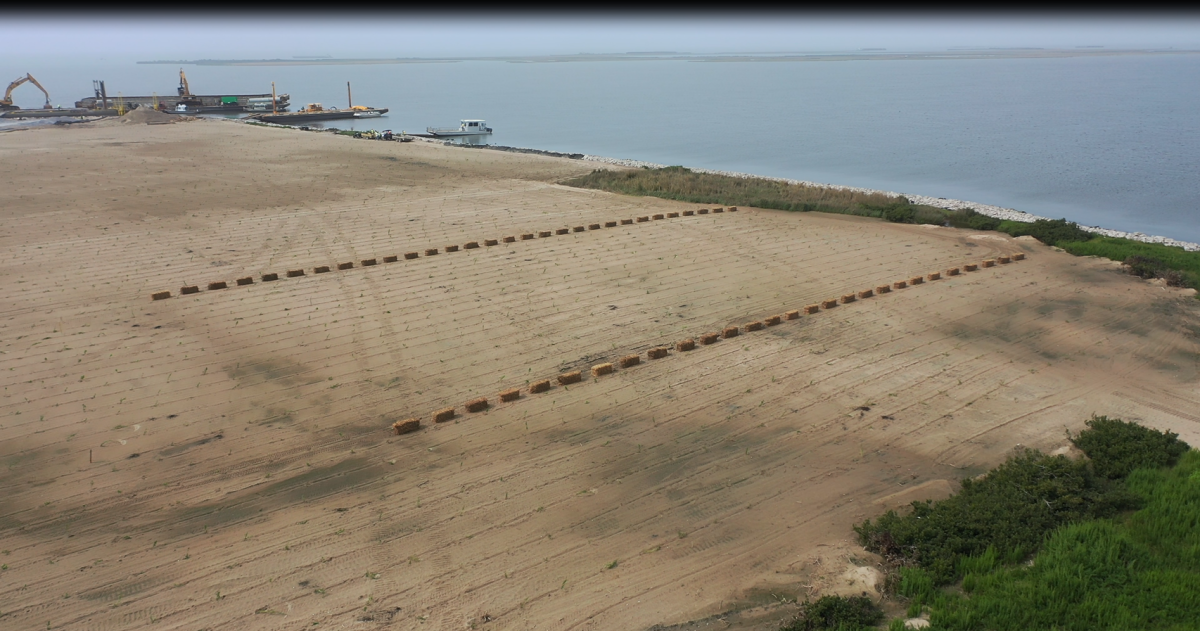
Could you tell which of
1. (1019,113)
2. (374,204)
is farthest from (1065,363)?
(1019,113)

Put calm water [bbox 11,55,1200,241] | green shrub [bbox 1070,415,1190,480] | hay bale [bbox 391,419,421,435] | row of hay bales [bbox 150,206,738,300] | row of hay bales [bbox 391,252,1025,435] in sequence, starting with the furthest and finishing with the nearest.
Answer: calm water [bbox 11,55,1200,241]
row of hay bales [bbox 150,206,738,300]
row of hay bales [bbox 391,252,1025,435]
hay bale [bbox 391,419,421,435]
green shrub [bbox 1070,415,1190,480]

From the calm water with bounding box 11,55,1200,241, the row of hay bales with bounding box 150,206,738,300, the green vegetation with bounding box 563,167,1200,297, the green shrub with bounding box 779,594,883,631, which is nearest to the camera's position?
the green shrub with bounding box 779,594,883,631

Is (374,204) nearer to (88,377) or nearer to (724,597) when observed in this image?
(88,377)

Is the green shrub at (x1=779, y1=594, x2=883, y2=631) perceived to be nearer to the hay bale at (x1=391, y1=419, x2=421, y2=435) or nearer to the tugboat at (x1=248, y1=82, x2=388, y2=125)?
the hay bale at (x1=391, y1=419, x2=421, y2=435)

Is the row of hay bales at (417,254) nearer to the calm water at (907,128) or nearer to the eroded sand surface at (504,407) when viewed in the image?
the eroded sand surface at (504,407)

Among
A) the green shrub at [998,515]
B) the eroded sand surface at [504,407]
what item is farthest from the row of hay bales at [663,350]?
the green shrub at [998,515]

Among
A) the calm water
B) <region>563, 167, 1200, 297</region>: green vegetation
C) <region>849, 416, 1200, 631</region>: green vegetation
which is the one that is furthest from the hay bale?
the calm water
